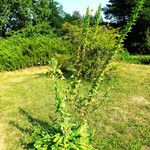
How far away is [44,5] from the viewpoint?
113 ft

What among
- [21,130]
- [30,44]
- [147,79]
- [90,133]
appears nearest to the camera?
[90,133]

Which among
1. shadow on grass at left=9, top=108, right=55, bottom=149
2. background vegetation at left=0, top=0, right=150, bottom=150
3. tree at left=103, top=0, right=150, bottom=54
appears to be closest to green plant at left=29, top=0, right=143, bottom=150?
background vegetation at left=0, top=0, right=150, bottom=150

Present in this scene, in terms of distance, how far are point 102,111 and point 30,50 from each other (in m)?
10.4

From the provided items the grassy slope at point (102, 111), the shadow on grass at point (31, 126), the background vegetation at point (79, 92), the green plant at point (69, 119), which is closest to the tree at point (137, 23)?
the background vegetation at point (79, 92)

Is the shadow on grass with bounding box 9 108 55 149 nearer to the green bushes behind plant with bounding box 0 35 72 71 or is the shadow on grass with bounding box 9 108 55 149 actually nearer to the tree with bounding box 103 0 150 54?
the green bushes behind plant with bounding box 0 35 72 71

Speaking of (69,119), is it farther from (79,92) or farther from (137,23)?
(137,23)

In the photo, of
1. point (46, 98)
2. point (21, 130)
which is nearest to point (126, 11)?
point (46, 98)

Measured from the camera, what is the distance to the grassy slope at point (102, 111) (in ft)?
31.9

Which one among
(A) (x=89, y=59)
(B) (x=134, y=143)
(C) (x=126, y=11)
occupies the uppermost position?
(C) (x=126, y=11)

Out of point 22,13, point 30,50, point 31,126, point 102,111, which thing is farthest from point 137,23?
point 31,126

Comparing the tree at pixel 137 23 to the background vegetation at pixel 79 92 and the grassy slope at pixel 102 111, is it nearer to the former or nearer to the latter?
the background vegetation at pixel 79 92

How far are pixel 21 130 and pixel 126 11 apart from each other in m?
26.5

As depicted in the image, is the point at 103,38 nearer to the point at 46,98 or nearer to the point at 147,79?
the point at 147,79

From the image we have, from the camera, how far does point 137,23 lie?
110 ft
